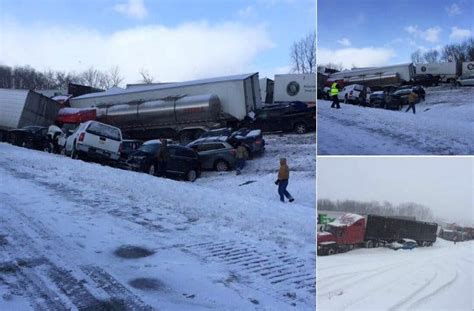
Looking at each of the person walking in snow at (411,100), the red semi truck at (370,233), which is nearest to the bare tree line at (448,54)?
the person walking in snow at (411,100)

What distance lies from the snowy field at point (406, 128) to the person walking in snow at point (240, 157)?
15.2 ft

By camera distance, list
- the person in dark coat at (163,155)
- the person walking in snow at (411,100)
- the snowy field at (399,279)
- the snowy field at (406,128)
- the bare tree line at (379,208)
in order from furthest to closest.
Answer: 1. the person in dark coat at (163,155)
2. the person walking in snow at (411,100)
3. the bare tree line at (379,208)
4. the snowy field at (406,128)
5. the snowy field at (399,279)

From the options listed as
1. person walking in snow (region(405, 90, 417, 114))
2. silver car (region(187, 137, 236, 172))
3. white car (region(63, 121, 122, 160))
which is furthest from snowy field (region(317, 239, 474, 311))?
white car (region(63, 121, 122, 160))

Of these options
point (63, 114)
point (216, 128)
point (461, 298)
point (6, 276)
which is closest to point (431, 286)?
point (461, 298)

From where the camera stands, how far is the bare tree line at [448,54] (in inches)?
139

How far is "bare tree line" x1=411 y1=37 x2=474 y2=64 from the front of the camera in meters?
3.53

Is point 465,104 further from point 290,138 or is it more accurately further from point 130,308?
point 290,138

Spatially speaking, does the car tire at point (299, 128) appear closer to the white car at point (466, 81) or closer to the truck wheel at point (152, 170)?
the white car at point (466, 81)

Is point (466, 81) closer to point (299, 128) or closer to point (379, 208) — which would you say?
point (379, 208)

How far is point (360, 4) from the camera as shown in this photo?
359cm

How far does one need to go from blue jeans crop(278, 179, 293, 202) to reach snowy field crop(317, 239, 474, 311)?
2.87 meters

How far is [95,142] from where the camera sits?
9711 millimetres

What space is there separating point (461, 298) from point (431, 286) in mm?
Result: 211

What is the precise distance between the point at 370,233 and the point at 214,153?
6055 mm
